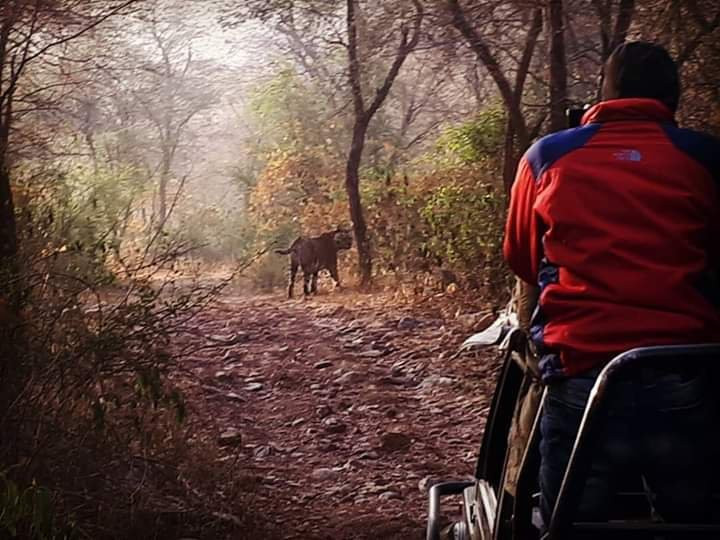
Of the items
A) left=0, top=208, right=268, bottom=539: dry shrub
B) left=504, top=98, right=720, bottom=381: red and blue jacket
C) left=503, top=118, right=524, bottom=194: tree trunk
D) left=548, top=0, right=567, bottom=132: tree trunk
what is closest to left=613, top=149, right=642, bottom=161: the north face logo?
left=504, top=98, right=720, bottom=381: red and blue jacket

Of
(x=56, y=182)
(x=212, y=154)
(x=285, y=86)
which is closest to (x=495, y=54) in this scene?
(x=56, y=182)

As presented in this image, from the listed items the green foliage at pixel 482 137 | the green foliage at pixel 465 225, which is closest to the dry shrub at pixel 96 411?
the green foliage at pixel 465 225

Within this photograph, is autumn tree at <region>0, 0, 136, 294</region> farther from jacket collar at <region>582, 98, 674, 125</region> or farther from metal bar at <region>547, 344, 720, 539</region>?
metal bar at <region>547, 344, 720, 539</region>

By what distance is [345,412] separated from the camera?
27.7ft

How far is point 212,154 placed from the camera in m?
29.4

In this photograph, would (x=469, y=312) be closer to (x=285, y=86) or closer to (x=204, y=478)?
(x=204, y=478)

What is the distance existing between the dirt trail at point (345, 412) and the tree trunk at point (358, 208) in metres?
3.36

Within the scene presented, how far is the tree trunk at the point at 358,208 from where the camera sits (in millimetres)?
16672

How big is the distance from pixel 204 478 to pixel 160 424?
0.47m

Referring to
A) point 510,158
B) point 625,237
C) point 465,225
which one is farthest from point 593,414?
point 465,225

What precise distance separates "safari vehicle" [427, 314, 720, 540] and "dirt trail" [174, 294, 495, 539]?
2.45 meters

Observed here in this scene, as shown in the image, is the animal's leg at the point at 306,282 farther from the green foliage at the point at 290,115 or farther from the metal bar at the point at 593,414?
the metal bar at the point at 593,414

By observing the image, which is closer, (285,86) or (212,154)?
(285,86)

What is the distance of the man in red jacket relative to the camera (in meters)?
2.32
